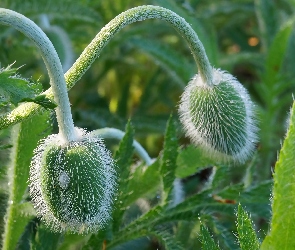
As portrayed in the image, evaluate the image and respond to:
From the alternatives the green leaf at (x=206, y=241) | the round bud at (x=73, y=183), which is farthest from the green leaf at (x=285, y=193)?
the round bud at (x=73, y=183)

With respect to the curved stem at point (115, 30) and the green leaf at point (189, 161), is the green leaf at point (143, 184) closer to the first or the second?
the green leaf at point (189, 161)

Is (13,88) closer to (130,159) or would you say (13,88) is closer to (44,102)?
(44,102)

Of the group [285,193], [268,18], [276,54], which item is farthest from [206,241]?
[268,18]

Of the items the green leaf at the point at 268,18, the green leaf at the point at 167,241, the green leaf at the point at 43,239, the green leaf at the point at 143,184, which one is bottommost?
the green leaf at the point at 167,241

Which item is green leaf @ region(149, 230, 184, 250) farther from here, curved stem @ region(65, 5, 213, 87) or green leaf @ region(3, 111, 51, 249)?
curved stem @ region(65, 5, 213, 87)

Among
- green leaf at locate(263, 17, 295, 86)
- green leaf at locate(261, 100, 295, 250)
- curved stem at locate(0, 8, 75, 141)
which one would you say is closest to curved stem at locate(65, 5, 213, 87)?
curved stem at locate(0, 8, 75, 141)

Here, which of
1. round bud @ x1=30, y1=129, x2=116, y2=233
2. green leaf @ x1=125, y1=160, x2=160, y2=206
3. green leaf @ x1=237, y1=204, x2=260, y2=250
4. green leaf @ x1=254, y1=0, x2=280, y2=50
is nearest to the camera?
green leaf @ x1=237, y1=204, x2=260, y2=250
